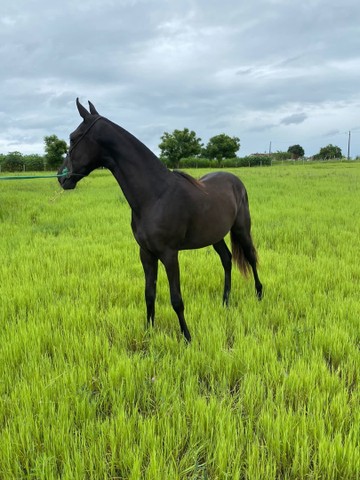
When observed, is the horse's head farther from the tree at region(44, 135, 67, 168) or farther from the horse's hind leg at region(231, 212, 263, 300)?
the tree at region(44, 135, 67, 168)

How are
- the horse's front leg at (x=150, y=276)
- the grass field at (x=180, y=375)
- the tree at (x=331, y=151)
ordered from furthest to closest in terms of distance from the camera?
the tree at (x=331, y=151) → the horse's front leg at (x=150, y=276) → the grass field at (x=180, y=375)

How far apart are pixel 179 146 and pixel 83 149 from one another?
69.9m

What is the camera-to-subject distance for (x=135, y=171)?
305cm

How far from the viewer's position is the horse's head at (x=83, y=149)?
292 cm

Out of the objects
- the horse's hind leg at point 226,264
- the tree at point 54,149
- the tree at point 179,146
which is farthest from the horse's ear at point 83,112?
the tree at point 179,146

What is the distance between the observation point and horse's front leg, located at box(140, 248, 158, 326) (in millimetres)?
3297

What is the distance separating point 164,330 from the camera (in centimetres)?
332

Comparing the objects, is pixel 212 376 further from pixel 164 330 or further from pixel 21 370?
pixel 21 370

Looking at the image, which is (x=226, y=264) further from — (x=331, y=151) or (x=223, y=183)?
(x=331, y=151)

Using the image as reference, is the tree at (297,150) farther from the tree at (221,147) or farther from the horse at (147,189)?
the horse at (147,189)

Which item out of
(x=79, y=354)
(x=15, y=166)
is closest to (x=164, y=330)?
(x=79, y=354)

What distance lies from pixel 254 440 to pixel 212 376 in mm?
640

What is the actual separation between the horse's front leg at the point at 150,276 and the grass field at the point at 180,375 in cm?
17

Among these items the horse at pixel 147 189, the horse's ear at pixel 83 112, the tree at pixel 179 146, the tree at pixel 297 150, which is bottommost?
the horse at pixel 147 189
